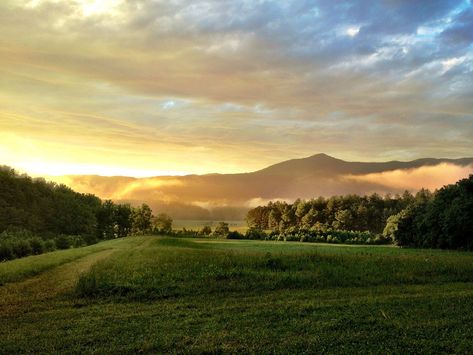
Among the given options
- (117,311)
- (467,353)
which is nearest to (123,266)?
(117,311)

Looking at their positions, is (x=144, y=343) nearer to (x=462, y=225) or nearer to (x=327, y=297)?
(x=327, y=297)

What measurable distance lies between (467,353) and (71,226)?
11637cm

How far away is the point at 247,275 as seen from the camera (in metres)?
25.5

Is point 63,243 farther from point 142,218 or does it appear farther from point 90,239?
point 142,218

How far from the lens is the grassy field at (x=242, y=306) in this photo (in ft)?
45.1

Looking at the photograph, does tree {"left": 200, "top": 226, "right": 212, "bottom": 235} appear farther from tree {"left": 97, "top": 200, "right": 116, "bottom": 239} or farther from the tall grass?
the tall grass

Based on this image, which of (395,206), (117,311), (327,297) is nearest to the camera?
(117,311)

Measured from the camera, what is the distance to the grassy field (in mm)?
13750

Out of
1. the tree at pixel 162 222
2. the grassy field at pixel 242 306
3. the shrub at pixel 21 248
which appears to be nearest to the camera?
the grassy field at pixel 242 306

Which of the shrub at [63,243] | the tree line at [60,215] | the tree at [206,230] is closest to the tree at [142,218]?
the tree line at [60,215]

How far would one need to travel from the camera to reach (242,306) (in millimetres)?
18688

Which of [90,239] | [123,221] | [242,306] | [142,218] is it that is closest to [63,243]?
[90,239]

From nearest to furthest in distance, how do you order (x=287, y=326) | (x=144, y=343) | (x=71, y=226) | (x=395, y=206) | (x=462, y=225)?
(x=144, y=343) → (x=287, y=326) → (x=462, y=225) → (x=71, y=226) → (x=395, y=206)

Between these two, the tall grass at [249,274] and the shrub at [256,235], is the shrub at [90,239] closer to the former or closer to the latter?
the shrub at [256,235]
